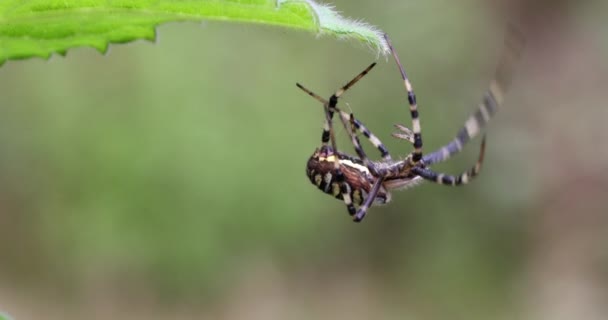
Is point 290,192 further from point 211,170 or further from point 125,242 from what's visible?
point 125,242

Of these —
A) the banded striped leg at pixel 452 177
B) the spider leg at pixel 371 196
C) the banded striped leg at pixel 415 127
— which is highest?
the banded striped leg at pixel 415 127

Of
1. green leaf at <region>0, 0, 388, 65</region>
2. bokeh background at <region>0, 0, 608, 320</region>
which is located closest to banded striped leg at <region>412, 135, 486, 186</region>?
green leaf at <region>0, 0, 388, 65</region>

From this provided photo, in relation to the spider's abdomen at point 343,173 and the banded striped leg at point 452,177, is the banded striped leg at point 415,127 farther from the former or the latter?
the spider's abdomen at point 343,173

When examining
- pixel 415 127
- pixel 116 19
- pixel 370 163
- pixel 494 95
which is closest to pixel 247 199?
pixel 370 163

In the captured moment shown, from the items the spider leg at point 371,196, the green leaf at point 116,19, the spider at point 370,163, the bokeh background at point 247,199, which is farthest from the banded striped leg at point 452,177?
the bokeh background at point 247,199

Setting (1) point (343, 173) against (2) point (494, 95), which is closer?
(2) point (494, 95)

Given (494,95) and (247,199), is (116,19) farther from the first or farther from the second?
(247,199)

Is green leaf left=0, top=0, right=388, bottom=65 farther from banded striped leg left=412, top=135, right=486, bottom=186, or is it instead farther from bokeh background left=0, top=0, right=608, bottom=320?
bokeh background left=0, top=0, right=608, bottom=320
